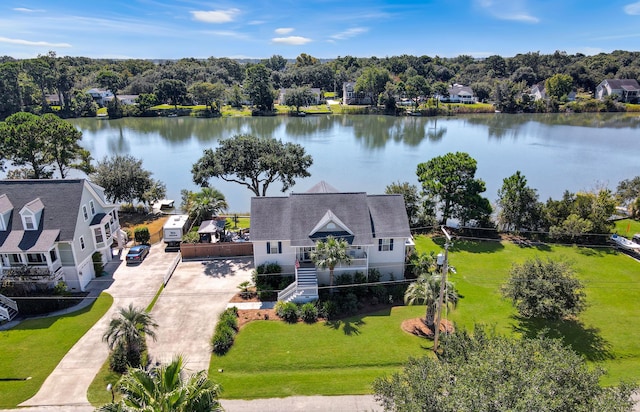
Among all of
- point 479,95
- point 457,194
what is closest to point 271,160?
point 457,194

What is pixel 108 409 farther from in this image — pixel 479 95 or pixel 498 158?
pixel 479 95

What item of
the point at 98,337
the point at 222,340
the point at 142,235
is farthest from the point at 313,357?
the point at 142,235

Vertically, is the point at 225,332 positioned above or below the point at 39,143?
below

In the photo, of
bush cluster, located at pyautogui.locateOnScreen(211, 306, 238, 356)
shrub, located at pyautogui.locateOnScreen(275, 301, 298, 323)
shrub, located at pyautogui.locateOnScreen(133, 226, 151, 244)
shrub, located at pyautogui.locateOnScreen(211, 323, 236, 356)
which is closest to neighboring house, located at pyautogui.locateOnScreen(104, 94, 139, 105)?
shrub, located at pyautogui.locateOnScreen(133, 226, 151, 244)

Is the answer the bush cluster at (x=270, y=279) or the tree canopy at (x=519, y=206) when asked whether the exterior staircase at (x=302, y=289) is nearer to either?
the bush cluster at (x=270, y=279)

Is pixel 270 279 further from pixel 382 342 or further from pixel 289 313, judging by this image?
pixel 382 342
